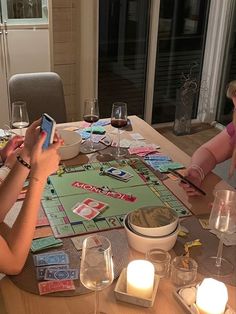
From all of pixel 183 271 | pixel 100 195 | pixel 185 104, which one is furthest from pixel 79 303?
pixel 185 104

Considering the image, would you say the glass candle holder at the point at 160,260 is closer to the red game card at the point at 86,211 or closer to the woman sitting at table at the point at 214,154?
the red game card at the point at 86,211

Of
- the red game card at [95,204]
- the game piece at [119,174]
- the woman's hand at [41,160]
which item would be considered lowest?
the red game card at [95,204]

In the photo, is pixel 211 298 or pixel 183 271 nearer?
pixel 211 298

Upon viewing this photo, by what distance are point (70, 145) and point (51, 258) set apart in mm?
722

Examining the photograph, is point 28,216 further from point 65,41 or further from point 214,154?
point 65,41

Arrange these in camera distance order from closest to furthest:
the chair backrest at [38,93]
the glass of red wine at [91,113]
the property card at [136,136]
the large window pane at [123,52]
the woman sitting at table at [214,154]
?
1. the woman sitting at table at [214,154]
2. the glass of red wine at [91,113]
3. the property card at [136,136]
4. the chair backrest at [38,93]
5. the large window pane at [123,52]

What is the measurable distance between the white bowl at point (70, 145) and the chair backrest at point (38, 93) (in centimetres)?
58

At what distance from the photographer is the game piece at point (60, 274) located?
123 cm

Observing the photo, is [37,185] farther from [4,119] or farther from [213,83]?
[213,83]

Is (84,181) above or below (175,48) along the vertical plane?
below

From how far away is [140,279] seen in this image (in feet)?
3.78

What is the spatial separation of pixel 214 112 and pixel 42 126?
354 centimetres

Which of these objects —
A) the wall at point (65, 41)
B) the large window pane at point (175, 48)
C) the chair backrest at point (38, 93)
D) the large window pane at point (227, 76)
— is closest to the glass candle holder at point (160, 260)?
the chair backrest at point (38, 93)

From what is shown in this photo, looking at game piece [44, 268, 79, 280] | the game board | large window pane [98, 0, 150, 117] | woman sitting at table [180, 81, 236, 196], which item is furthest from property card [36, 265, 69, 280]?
large window pane [98, 0, 150, 117]
